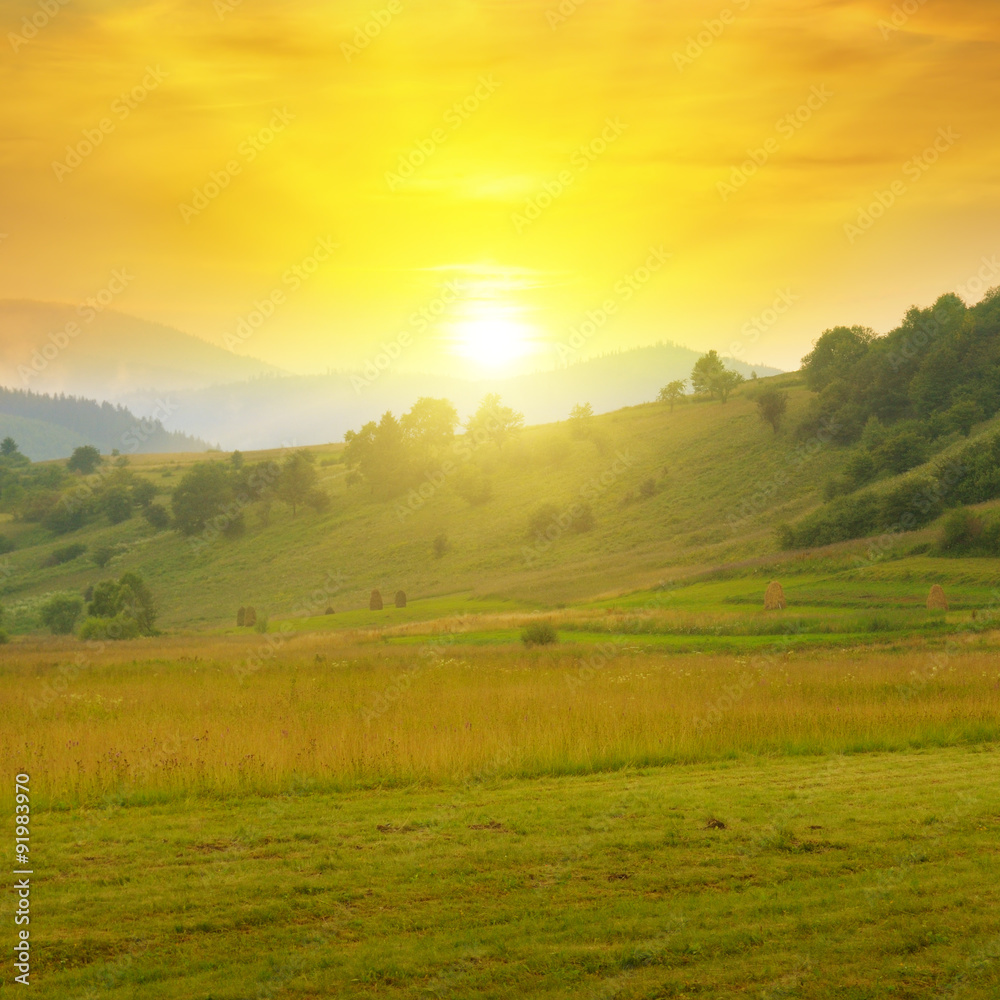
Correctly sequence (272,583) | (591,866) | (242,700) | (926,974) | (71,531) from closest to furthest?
(926,974)
(591,866)
(242,700)
(272,583)
(71,531)

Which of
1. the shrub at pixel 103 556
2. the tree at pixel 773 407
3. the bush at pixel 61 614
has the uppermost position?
the tree at pixel 773 407

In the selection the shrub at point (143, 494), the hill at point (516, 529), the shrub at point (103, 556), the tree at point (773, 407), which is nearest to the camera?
the hill at point (516, 529)

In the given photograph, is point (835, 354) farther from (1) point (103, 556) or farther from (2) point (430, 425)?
(1) point (103, 556)

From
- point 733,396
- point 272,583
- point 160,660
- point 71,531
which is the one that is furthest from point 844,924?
point 71,531

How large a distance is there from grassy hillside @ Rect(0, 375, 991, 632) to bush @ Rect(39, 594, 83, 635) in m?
4.02

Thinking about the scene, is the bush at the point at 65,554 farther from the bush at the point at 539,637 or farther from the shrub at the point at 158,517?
the bush at the point at 539,637

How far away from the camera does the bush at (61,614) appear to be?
72.3 m

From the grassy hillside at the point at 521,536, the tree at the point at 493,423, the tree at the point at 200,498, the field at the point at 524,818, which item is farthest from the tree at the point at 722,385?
the field at the point at 524,818

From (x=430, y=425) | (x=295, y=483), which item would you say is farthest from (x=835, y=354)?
(x=295, y=483)

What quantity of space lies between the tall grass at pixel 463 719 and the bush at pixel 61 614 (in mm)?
51593

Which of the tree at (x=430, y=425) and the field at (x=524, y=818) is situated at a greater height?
the tree at (x=430, y=425)

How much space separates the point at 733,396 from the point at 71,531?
92.9 meters

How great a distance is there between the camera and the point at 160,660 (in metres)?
32.6

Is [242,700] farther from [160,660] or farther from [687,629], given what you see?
[687,629]
